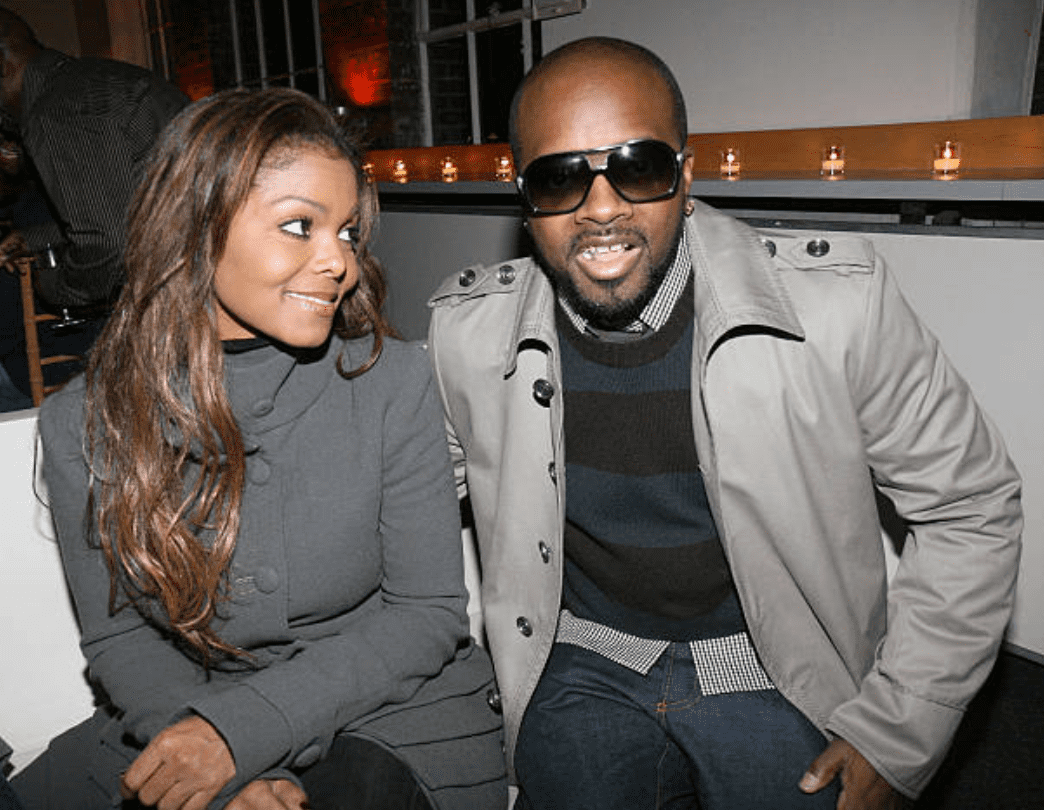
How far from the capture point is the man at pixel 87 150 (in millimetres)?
2662

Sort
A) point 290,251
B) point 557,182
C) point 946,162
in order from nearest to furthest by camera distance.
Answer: point 290,251 < point 557,182 < point 946,162

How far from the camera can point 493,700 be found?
5.32 feet

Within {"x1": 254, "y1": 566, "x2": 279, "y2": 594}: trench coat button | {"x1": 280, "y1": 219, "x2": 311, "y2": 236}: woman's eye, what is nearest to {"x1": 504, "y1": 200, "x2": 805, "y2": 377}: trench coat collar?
{"x1": 280, "y1": 219, "x2": 311, "y2": 236}: woman's eye

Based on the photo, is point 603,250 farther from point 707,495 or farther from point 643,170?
point 707,495

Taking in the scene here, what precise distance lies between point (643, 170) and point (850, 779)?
42.0 inches

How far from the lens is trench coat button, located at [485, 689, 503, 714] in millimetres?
1621

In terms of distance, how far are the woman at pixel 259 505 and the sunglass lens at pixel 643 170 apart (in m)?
0.46

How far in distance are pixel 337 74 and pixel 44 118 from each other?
710cm

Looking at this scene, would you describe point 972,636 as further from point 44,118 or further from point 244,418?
point 44,118

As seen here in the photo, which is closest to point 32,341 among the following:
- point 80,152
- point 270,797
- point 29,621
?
point 80,152

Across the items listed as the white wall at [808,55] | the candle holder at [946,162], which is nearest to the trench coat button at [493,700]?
the candle holder at [946,162]

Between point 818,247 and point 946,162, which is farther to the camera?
point 946,162

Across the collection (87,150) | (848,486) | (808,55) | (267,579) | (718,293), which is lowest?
(267,579)

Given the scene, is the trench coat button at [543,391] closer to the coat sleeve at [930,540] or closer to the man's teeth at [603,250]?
the man's teeth at [603,250]
